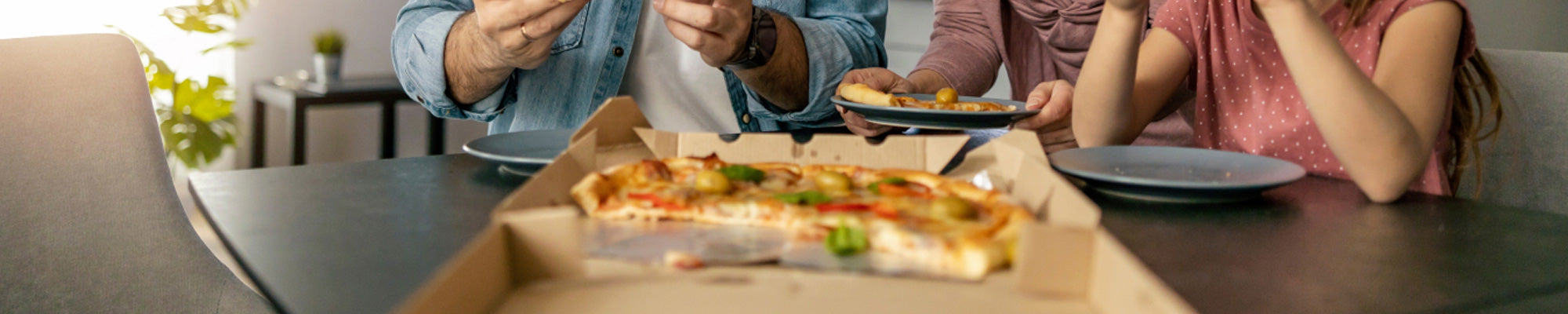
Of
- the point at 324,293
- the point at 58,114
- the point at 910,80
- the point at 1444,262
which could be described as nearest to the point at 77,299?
the point at 58,114

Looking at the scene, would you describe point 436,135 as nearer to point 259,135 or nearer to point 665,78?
point 259,135

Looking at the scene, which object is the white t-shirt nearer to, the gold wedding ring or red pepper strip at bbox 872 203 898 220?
the gold wedding ring

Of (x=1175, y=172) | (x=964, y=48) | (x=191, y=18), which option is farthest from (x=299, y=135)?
(x=1175, y=172)

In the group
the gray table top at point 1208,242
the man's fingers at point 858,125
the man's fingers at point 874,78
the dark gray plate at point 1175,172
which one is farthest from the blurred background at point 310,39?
the gray table top at point 1208,242

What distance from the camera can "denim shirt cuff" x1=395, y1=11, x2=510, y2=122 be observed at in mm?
1455

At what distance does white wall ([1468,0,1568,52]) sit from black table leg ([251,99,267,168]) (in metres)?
3.98

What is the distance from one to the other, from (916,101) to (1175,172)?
48 centimetres

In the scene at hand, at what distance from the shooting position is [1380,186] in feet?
2.71

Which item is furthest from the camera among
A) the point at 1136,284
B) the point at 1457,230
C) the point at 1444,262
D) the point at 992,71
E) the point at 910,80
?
the point at 992,71

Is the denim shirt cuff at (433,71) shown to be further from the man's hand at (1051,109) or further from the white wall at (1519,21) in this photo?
the white wall at (1519,21)

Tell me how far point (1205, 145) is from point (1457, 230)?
2.68ft

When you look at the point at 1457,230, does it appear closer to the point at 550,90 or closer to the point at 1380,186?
the point at 1380,186

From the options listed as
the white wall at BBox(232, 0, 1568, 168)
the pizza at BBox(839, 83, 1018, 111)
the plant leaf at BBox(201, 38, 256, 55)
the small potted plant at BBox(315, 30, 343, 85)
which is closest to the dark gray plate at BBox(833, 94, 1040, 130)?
the pizza at BBox(839, 83, 1018, 111)

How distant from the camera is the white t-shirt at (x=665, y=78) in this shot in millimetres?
1760
